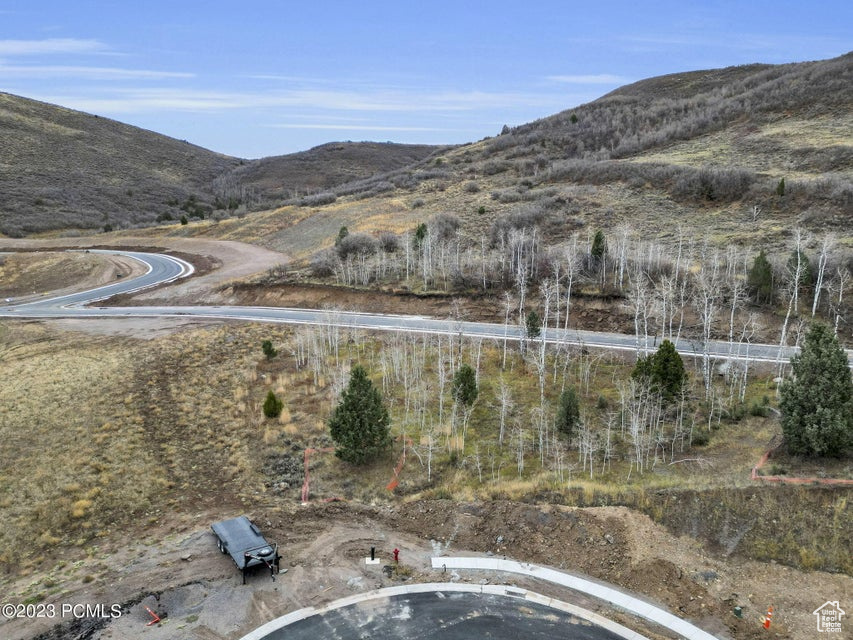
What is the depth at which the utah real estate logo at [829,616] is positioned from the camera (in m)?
15.8

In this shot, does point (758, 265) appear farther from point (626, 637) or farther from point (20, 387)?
point (20, 387)

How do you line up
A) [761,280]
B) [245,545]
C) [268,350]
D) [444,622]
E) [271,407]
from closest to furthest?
[444,622] → [245,545] → [271,407] → [761,280] → [268,350]

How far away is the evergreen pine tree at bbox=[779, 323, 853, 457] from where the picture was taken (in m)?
20.7

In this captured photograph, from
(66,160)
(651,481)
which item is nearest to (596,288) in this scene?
(651,481)

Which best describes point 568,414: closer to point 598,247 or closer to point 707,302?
point 707,302

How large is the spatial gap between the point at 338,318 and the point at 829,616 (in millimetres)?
30461

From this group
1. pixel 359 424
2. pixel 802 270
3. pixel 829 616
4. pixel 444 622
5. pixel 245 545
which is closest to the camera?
pixel 829 616

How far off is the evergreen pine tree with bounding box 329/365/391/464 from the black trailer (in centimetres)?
542

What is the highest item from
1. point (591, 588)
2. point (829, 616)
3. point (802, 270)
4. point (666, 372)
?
point (802, 270)

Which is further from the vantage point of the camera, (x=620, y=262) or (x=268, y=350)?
(x=620, y=262)

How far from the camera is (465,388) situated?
28.0 meters

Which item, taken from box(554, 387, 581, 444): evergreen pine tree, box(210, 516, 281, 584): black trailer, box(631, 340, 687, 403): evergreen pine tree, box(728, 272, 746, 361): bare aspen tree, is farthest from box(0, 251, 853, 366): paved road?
box(210, 516, 281, 584): black trailer

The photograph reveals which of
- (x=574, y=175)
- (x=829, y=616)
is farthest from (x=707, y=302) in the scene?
(x=574, y=175)

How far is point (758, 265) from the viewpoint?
35438 mm
